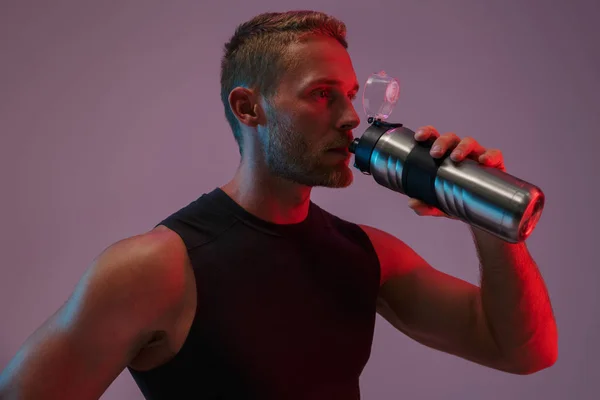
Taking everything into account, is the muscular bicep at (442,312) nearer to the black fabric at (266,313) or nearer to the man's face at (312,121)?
the black fabric at (266,313)

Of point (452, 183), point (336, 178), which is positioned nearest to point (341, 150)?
point (336, 178)

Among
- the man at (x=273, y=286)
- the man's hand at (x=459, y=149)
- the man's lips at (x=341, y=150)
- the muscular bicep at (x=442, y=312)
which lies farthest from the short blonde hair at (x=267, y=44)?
the muscular bicep at (x=442, y=312)

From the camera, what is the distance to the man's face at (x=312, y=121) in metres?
1.15

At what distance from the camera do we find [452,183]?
0.96 m

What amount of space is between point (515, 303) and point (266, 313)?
1.44 feet

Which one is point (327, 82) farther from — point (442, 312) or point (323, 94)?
point (442, 312)

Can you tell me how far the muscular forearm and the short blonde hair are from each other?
0.44 metres

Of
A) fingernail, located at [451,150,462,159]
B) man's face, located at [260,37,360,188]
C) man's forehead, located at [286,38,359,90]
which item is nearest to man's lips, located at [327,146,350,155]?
man's face, located at [260,37,360,188]

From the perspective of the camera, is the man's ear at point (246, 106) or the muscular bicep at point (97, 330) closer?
the muscular bicep at point (97, 330)

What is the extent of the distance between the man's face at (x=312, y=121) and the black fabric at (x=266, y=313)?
0.13 meters

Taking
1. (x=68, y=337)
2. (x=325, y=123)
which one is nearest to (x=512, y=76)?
(x=325, y=123)

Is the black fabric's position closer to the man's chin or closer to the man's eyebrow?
the man's chin

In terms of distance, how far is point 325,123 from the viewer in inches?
45.5

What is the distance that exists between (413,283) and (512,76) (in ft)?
2.63
